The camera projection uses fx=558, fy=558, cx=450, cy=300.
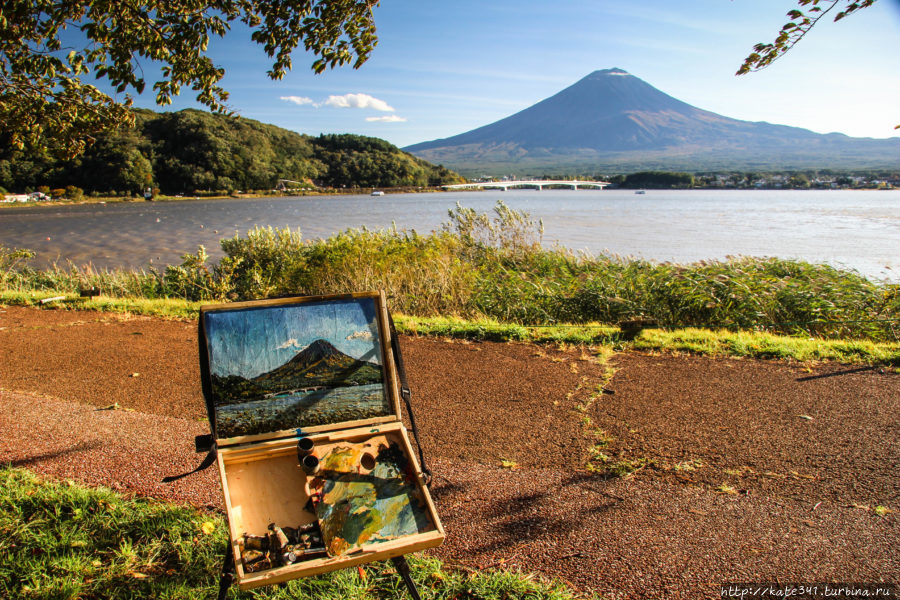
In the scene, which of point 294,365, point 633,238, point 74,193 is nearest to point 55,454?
point 294,365

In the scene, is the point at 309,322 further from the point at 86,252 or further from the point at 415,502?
the point at 86,252

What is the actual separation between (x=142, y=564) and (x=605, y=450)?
3073 mm

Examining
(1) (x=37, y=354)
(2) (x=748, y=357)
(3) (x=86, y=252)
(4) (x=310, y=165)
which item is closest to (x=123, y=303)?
(1) (x=37, y=354)

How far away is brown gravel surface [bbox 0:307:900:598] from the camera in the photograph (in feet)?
9.68

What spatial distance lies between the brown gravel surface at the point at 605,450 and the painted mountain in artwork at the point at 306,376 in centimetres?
119

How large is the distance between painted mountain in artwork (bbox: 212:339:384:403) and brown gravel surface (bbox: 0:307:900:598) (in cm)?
119

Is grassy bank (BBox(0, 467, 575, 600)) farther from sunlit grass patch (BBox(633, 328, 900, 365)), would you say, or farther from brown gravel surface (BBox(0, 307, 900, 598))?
sunlit grass patch (BBox(633, 328, 900, 365))

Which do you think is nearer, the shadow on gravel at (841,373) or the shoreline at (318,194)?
the shadow on gravel at (841,373)

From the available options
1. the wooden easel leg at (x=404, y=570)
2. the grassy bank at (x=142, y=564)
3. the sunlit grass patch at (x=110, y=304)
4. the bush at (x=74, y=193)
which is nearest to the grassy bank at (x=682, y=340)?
the sunlit grass patch at (x=110, y=304)

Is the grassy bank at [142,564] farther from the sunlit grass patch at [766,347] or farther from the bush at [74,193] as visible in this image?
the bush at [74,193]

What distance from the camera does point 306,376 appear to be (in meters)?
2.50

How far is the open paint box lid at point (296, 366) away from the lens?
2383 millimetres

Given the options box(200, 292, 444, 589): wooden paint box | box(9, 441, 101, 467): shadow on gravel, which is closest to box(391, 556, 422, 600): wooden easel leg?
box(200, 292, 444, 589): wooden paint box

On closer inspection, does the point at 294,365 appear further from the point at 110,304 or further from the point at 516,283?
the point at 516,283
